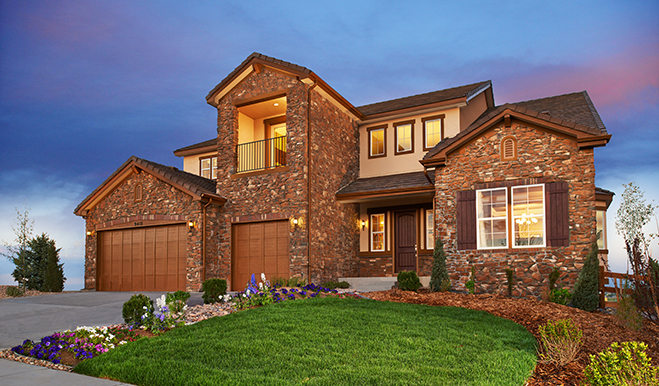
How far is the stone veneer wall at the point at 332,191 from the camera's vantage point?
15.0m

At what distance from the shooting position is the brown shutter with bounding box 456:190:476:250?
491 inches

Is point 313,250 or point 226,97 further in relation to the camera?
point 226,97

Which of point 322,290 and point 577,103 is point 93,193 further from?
point 577,103

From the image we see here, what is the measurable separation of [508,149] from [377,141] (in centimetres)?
660

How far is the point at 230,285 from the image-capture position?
15555 mm

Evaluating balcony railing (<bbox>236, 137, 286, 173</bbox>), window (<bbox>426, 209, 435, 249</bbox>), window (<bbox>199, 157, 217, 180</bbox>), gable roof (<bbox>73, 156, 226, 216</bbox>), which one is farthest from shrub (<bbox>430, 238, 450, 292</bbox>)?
window (<bbox>199, 157, 217, 180</bbox>)

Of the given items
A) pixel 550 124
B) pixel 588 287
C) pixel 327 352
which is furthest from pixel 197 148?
pixel 327 352

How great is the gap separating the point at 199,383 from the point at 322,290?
18.5ft

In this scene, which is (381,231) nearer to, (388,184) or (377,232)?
(377,232)

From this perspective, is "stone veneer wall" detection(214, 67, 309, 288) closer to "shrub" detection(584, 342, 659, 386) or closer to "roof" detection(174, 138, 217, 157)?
"roof" detection(174, 138, 217, 157)

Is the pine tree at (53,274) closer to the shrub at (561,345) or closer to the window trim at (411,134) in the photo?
the window trim at (411,134)

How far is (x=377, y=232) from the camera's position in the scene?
17438 mm

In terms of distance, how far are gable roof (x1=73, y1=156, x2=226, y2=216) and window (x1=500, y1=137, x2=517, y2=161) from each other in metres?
9.35

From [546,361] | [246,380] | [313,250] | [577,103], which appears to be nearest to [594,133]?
[577,103]
